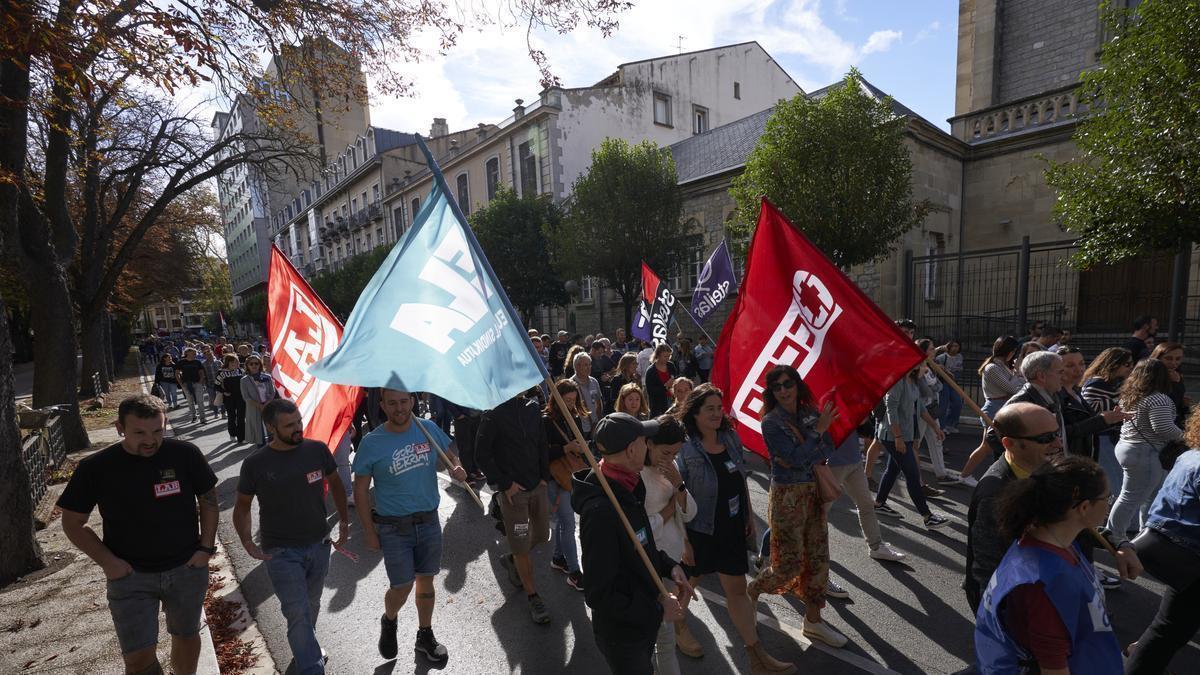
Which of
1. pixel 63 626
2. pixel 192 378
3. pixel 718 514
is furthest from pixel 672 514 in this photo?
pixel 192 378

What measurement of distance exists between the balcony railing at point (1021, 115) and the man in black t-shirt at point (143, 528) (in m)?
18.6

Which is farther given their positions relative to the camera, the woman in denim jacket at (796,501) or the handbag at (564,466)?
the handbag at (564,466)

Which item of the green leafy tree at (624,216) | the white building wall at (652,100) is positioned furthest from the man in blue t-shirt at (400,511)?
the white building wall at (652,100)

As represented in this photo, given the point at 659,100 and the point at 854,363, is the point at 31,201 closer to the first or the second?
the point at 854,363

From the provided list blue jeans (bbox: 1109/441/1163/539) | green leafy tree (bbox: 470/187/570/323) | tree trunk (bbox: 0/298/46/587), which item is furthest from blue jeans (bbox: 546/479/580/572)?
green leafy tree (bbox: 470/187/570/323)

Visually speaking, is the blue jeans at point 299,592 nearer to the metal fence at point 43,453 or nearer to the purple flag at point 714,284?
the metal fence at point 43,453

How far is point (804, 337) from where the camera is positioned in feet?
12.7

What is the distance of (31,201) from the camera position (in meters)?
8.59

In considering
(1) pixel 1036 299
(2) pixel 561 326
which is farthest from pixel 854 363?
(2) pixel 561 326

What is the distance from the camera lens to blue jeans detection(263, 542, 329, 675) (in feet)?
10.4

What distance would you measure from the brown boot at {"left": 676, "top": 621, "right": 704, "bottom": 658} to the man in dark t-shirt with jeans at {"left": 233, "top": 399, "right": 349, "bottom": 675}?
6.78ft

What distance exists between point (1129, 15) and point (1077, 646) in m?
10.2

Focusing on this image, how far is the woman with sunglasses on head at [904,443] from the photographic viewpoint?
5.38m

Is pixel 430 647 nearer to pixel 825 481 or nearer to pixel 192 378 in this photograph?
pixel 825 481
